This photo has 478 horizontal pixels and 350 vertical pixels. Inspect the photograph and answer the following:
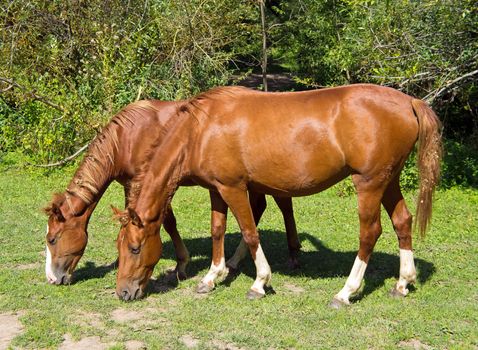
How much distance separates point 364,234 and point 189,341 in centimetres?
168

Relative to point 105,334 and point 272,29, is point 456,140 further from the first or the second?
point 105,334

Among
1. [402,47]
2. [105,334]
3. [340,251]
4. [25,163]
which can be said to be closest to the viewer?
[105,334]

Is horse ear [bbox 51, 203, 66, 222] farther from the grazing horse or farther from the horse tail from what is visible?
the horse tail

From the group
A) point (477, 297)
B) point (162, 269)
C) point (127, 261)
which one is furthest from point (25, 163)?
point (477, 297)

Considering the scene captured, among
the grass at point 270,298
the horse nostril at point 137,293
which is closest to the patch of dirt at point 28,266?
the grass at point 270,298

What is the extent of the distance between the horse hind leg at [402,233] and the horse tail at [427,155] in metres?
0.18

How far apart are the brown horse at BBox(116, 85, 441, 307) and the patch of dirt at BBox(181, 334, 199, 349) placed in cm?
81

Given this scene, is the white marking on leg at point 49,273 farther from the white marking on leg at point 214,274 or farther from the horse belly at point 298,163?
the horse belly at point 298,163

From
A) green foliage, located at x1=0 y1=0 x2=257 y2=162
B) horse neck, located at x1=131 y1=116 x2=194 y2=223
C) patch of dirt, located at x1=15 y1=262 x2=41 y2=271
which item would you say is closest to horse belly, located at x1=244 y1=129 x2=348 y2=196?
horse neck, located at x1=131 y1=116 x2=194 y2=223

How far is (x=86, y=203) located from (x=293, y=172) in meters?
1.88

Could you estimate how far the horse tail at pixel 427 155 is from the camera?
4504 millimetres

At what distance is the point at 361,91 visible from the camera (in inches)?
181

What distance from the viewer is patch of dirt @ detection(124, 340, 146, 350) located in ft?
12.5

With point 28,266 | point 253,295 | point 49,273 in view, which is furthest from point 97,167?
point 253,295
